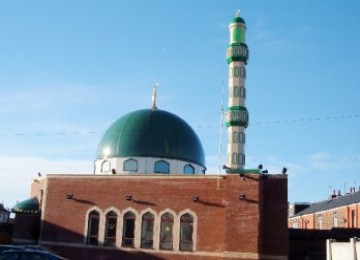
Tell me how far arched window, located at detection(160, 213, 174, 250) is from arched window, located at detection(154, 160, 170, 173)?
17.1ft

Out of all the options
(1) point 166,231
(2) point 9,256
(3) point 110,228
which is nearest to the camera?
(2) point 9,256

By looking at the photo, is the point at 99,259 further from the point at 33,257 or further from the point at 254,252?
the point at 33,257

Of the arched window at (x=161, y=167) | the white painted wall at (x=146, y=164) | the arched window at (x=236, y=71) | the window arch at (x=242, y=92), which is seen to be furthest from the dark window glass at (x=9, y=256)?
the arched window at (x=236, y=71)

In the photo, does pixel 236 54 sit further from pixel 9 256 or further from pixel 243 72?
pixel 9 256

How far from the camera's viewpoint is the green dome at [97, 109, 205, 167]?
110 feet

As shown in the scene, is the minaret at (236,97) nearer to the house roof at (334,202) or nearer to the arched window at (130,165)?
the arched window at (130,165)

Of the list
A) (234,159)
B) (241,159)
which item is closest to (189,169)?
(234,159)

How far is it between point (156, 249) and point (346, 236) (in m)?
10.9

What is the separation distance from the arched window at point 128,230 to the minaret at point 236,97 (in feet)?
19.1

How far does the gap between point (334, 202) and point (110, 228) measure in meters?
26.1

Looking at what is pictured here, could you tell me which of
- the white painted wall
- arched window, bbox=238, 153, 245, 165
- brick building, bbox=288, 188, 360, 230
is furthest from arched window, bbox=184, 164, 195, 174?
brick building, bbox=288, 188, 360, 230

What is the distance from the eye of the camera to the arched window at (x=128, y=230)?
28.8m

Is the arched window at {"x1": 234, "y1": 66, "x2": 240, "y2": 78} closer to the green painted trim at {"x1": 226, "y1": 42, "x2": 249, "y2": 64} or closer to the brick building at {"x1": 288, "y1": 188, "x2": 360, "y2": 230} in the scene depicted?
the green painted trim at {"x1": 226, "y1": 42, "x2": 249, "y2": 64}

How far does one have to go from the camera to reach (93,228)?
96.7 feet
